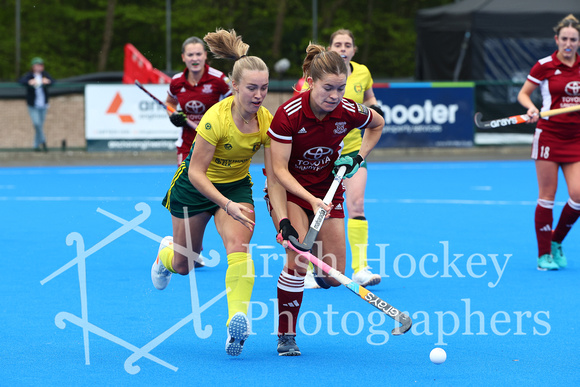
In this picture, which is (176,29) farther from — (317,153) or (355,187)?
(317,153)

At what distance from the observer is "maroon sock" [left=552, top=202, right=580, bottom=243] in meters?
7.46

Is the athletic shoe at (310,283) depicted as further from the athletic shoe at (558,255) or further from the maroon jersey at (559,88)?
the maroon jersey at (559,88)

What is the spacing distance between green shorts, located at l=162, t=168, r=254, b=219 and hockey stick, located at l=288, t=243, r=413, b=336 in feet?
2.04

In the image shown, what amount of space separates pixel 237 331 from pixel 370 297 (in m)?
0.70

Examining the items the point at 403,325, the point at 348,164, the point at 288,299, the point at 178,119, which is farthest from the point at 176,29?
the point at 403,325

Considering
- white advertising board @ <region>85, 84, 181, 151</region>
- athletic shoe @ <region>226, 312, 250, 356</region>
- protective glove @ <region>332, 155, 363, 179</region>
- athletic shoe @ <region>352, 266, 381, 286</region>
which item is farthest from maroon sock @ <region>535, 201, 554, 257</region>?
white advertising board @ <region>85, 84, 181, 151</region>

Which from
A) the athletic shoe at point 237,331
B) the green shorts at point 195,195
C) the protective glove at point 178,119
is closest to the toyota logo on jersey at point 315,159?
the green shorts at point 195,195

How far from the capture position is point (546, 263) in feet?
24.4

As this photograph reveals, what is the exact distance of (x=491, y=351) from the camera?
195 inches

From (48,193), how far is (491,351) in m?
9.47

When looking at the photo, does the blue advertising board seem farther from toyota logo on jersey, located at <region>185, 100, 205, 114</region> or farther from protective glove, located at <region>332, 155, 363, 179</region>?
protective glove, located at <region>332, 155, 363, 179</region>

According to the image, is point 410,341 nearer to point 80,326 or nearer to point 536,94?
point 80,326

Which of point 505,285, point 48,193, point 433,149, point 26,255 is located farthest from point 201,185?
point 433,149

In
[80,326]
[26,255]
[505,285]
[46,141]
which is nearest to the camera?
[80,326]
